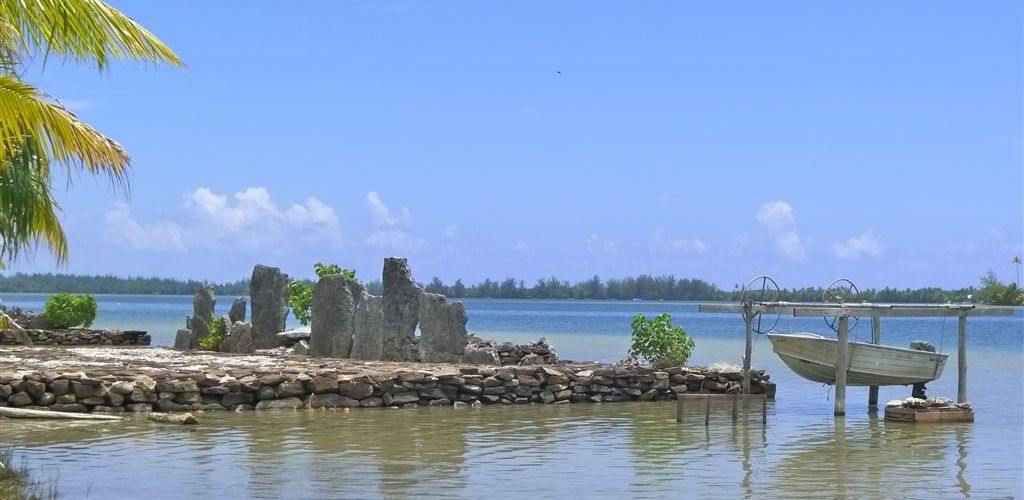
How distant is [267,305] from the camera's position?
31.3 m

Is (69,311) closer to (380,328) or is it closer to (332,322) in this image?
(332,322)

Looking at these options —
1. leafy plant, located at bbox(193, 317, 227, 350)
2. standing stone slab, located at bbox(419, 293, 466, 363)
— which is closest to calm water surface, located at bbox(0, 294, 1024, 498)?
standing stone slab, located at bbox(419, 293, 466, 363)

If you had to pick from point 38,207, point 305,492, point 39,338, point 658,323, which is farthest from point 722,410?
point 39,338

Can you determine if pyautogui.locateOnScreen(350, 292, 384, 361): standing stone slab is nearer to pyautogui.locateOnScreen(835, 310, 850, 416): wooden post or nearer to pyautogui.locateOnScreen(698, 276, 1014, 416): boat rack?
pyautogui.locateOnScreen(698, 276, 1014, 416): boat rack

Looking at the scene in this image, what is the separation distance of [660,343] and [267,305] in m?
9.92

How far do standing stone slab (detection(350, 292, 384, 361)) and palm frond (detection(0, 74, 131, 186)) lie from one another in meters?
15.3

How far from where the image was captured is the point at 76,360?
25922 millimetres

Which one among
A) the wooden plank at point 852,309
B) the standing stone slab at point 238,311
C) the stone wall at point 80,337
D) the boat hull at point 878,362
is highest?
the wooden plank at point 852,309

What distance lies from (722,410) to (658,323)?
4831 mm

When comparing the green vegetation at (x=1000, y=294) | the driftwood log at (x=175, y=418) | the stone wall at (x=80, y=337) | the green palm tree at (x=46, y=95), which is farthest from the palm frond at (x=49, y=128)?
the green vegetation at (x=1000, y=294)

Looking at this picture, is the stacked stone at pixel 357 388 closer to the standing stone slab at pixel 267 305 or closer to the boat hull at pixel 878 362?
the boat hull at pixel 878 362

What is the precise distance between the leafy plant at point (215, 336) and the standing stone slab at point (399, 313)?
5.61 meters

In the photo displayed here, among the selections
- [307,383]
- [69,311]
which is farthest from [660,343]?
[69,311]

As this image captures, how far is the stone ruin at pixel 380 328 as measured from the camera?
26.9 metres
